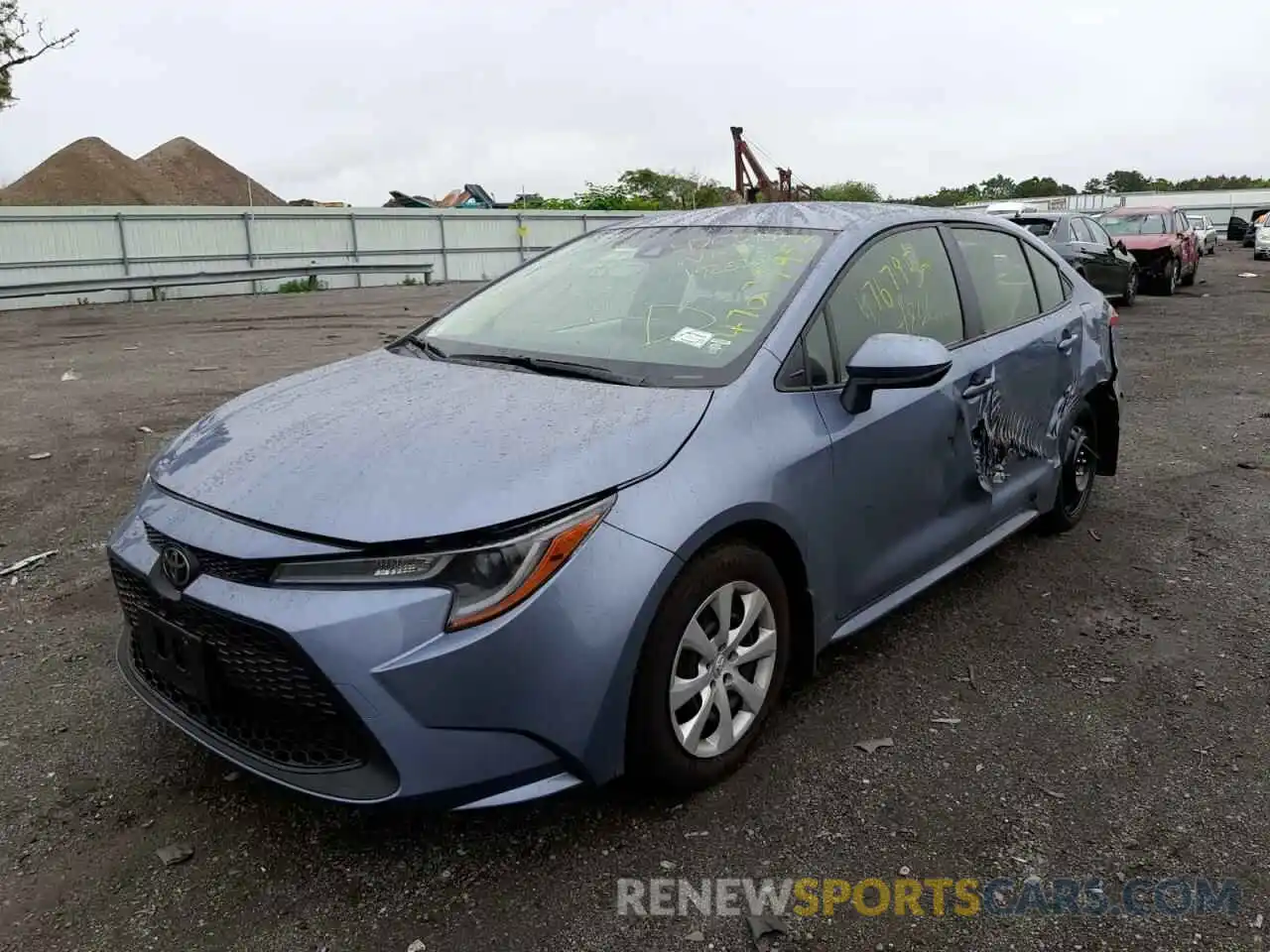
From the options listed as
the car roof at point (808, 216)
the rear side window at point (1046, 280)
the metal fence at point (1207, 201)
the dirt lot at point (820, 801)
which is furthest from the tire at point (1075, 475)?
the metal fence at point (1207, 201)

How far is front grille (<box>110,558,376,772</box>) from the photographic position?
2201mm

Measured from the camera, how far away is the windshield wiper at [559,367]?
2.95 meters

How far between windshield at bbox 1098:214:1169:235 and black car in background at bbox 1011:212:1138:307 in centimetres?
258

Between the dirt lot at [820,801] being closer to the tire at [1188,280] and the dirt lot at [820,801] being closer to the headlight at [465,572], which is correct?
the headlight at [465,572]

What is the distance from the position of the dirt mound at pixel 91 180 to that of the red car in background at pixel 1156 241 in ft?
148

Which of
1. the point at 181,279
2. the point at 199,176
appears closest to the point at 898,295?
the point at 181,279

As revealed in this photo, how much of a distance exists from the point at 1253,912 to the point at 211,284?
73.4 ft

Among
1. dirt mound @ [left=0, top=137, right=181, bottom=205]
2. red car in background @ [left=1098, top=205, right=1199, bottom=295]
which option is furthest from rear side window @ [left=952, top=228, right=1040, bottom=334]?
dirt mound @ [left=0, top=137, right=181, bottom=205]

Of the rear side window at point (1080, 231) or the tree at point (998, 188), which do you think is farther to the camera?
the tree at point (998, 188)

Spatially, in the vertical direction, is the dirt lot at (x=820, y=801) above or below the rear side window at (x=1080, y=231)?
below

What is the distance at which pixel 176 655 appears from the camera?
8.07 feet

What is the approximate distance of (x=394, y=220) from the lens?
1028 inches

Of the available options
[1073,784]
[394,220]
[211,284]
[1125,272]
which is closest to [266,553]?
[1073,784]

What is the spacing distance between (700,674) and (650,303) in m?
1.36
